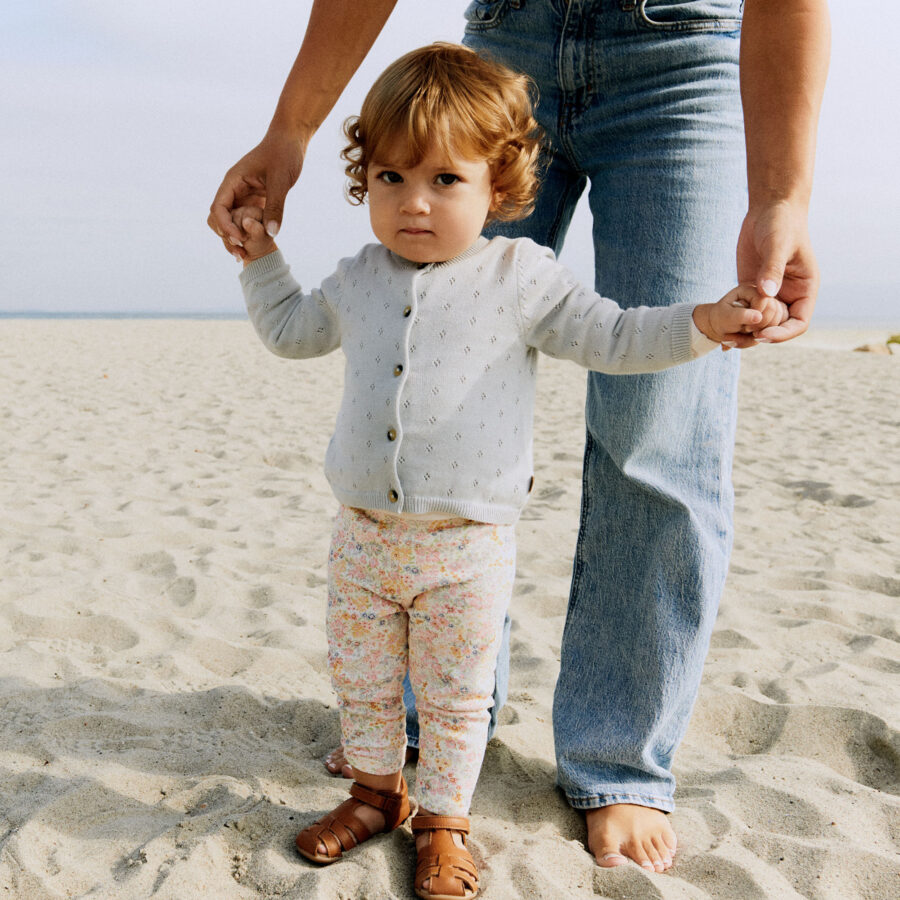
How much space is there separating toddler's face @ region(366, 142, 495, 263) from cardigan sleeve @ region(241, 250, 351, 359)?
0.57 ft

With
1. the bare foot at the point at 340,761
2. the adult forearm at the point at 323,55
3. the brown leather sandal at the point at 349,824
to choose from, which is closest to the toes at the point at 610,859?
the brown leather sandal at the point at 349,824

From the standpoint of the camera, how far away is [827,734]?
2363 mm

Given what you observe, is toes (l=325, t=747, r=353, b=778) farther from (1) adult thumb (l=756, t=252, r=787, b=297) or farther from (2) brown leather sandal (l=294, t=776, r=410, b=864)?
(1) adult thumb (l=756, t=252, r=787, b=297)

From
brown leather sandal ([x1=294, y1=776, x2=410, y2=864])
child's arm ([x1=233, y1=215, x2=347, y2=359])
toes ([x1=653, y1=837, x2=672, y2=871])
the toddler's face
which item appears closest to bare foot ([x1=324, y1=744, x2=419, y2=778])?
brown leather sandal ([x1=294, y1=776, x2=410, y2=864])

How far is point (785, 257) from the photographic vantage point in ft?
4.70

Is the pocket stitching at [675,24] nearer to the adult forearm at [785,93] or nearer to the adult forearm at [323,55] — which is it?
the adult forearm at [785,93]

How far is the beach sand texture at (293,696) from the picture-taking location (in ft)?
5.79

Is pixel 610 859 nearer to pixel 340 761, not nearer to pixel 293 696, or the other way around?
pixel 340 761

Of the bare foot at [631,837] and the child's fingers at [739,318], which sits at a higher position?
the child's fingers at [739,318]

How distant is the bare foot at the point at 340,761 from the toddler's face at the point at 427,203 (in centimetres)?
114

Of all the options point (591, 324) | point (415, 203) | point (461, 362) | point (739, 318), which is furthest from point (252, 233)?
point (739, 318)

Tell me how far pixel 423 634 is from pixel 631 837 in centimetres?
59

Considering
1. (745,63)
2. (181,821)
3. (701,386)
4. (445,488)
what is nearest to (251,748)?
(181,821)

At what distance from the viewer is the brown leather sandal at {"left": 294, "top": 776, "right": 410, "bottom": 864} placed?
1.77 meters
